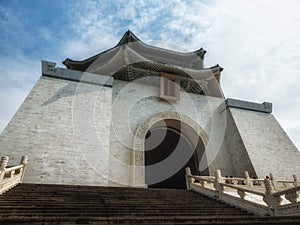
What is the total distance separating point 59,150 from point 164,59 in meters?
8.97

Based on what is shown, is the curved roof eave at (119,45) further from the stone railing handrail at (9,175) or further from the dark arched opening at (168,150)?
the stone railing handrail at (9,175)

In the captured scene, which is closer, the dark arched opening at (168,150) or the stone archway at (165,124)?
the stone archway at (165,124)

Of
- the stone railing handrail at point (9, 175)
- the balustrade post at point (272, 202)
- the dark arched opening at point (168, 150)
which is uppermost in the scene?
the dark arched opening at point (168, 150)

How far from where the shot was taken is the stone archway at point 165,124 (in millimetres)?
9063

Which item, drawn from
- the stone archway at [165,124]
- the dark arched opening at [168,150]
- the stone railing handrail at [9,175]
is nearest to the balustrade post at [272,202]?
the stone archway at [165,124]

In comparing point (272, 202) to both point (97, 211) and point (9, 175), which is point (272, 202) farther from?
point (9, 175)

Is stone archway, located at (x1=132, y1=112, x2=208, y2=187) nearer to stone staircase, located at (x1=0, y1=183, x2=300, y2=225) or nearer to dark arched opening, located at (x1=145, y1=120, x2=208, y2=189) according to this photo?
dark arched opening, located at (x1=145, y1=120, x2=208, y2=189)

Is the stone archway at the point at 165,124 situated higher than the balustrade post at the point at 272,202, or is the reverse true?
the stone archway at the point at 165,124

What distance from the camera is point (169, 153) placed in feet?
46.3

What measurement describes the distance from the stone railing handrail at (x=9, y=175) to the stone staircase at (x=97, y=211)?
0.19 m

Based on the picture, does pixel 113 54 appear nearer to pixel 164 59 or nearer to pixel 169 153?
pixel 164 59

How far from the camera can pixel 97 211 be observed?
355cm

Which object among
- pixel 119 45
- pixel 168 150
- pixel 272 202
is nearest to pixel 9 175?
pixel 272 202

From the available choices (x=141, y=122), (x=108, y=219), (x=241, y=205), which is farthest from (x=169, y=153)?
(x=108, y=219)
